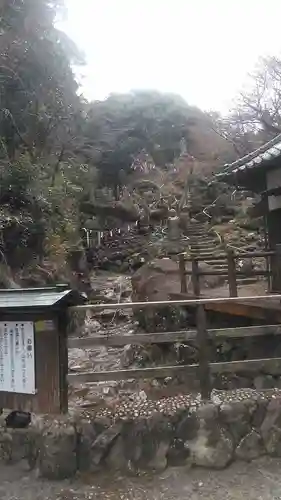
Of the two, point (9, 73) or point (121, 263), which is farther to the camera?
point (121, 263)

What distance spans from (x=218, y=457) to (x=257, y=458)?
1.22 ft

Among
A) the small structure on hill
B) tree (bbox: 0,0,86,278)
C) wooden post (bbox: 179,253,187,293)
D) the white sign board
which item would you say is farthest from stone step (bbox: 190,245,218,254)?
the white sign board

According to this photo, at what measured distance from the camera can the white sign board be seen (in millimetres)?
3525

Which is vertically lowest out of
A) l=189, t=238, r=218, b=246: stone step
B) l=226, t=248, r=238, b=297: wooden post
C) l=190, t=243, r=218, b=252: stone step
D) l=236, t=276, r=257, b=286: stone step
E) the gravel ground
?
the gravel ground

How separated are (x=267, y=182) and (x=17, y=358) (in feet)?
22.0

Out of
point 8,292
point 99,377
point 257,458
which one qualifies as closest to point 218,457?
point 257,458

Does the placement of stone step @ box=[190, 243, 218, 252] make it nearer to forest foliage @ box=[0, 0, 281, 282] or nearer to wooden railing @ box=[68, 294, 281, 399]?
forest foliage @ box=[0, 0, 281, 282]

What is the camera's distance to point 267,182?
8.72 m

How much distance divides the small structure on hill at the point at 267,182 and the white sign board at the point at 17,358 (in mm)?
4871

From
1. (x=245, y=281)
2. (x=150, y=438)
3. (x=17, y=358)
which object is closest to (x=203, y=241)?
(x=245, y=281)

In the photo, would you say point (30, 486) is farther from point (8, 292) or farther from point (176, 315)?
point (176, 315)

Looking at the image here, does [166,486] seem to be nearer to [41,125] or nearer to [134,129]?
[41,125]

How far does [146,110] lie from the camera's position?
30.5m

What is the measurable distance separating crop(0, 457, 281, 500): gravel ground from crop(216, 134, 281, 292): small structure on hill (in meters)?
4.21
